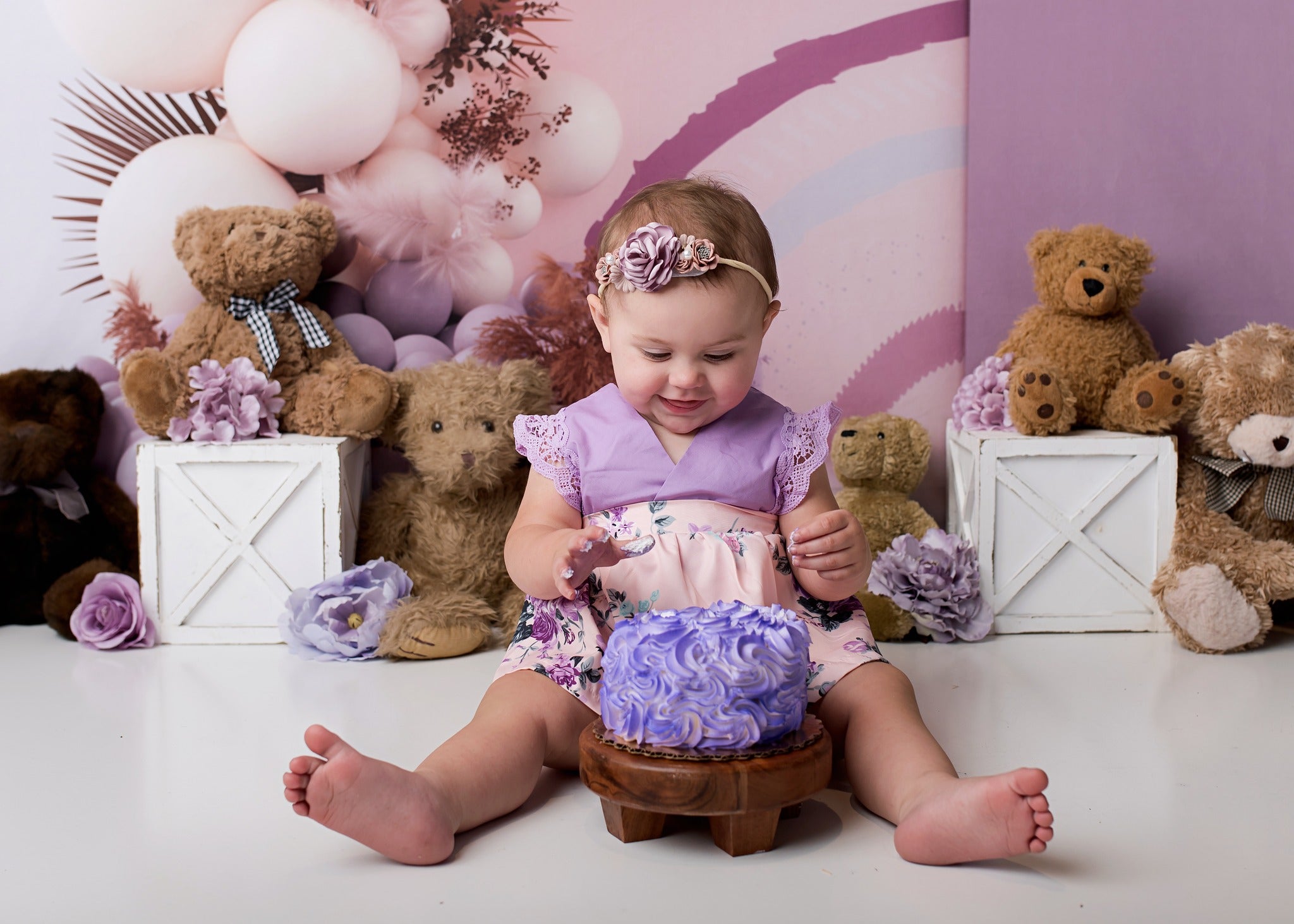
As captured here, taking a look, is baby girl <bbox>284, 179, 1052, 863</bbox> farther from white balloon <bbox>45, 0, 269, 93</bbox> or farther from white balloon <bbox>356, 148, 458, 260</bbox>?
white balloon <bbox>45, 0, 269, 93</bbox>

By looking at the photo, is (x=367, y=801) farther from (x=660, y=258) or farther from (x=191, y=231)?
(x=191, y=231)

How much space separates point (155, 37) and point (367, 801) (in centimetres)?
153

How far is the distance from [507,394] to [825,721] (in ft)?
2.65

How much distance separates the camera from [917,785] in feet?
3.11

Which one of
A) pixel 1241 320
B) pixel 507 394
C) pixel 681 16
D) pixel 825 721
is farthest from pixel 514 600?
pixel 1241 320

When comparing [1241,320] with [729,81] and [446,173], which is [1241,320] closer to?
[729,81]

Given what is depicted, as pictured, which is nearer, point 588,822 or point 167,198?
point 588,822

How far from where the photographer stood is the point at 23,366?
193cm

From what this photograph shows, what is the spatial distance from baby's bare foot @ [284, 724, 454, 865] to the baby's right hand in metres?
0.23

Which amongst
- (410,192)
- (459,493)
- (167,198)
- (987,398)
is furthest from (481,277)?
(987,398)

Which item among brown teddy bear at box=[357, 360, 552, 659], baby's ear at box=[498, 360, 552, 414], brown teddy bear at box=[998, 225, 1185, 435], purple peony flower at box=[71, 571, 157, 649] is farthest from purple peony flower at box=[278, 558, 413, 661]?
brown teddy bear at box=[998, 225, 1185, 435]

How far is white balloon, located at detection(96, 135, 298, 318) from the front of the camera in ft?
6.09

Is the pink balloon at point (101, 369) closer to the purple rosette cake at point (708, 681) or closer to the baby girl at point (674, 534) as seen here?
the baby girl at point (674, 534)

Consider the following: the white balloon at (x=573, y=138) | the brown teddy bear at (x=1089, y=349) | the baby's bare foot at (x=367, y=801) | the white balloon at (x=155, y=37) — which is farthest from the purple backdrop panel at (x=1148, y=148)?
the baby's bare foot at (x=367, y=801)
